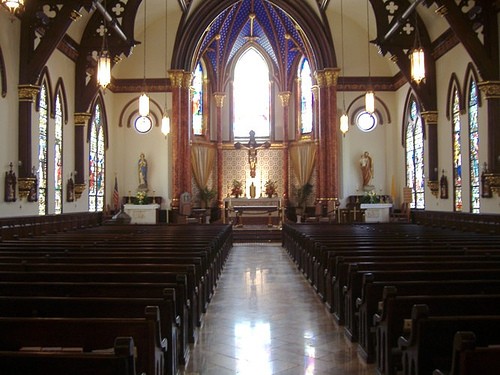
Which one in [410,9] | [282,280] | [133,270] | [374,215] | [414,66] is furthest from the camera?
[374,215]

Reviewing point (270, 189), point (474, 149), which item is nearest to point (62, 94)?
point (270, 189)

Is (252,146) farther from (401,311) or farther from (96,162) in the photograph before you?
(401,311)

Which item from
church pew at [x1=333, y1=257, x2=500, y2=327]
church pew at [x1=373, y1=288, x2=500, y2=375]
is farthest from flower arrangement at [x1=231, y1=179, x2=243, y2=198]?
church pew at [x1=373, y1=288, x2=500, y2=375]

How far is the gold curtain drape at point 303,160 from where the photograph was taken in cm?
2897

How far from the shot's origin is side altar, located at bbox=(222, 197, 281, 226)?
26.8m

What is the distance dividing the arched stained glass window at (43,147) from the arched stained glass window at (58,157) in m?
0.85

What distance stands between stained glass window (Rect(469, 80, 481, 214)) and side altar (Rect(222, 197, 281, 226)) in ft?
36.2

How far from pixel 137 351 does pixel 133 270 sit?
2444 mm

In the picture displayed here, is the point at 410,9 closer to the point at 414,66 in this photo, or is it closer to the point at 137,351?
the point at 414,66

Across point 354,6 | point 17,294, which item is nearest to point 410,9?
point 354,6

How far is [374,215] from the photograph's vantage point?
23797 mm

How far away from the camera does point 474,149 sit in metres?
17.6

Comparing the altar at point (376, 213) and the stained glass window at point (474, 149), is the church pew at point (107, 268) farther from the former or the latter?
the altar at point (376, 213)

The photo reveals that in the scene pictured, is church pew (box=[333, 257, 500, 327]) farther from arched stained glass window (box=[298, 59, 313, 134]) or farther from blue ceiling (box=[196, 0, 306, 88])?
arched stained glass window (box=[298, 59, 313, 134])
